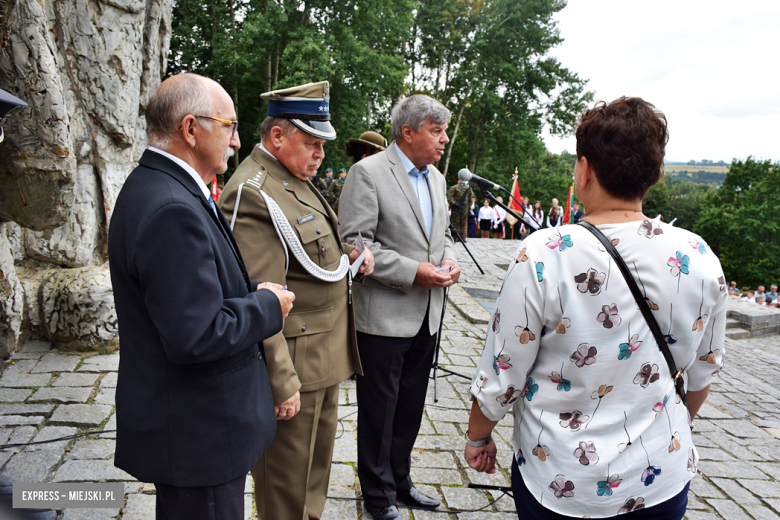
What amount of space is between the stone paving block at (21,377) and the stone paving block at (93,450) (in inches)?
46.5

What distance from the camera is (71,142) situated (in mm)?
4242

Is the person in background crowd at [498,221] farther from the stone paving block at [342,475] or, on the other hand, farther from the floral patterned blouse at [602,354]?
the floral patterned blouse at [602,354]

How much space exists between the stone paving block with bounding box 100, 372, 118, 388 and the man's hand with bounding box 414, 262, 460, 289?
295 centimetres

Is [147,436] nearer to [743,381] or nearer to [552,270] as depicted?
[552,270]

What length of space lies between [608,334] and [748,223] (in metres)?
46.1

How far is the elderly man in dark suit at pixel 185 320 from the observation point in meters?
1.36

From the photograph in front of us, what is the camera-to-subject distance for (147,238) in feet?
4.43

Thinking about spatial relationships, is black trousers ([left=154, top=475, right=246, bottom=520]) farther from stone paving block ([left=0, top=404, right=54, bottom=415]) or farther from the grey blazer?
stone paving block ([left=0, top=404, right=54, bottom=415])

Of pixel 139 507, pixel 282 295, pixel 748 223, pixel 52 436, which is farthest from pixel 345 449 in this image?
pixel 748 223

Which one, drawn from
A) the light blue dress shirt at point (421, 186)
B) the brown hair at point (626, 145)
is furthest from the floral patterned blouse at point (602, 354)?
the light blue dress shirt at point (421, 186)

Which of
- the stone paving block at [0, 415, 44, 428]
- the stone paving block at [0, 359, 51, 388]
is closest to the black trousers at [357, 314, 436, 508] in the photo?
the stone paving block at [0, 415, 44, 428]

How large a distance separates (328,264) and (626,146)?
1.24 m

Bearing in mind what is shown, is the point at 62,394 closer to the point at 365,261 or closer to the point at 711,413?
the point at 365,261

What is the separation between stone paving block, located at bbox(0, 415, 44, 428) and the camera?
3.50 m
